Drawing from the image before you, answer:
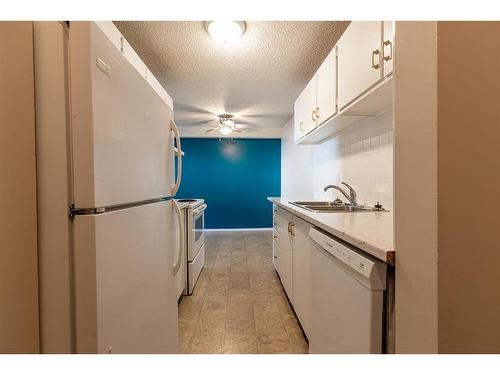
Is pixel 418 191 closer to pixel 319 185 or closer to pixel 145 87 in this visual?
pixel 145 87

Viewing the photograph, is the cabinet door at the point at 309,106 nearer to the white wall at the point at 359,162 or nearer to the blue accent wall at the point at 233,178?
the white wall at the point at 359,162

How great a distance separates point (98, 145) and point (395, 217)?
0.84 meters

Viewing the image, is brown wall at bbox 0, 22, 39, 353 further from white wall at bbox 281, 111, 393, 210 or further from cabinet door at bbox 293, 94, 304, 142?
cabinet door at bbox 293, 94, 304, 142

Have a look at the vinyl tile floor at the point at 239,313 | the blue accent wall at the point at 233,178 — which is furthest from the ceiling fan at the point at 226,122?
the vinyl tile floor at the point at 239,313

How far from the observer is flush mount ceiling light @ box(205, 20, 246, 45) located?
159cm

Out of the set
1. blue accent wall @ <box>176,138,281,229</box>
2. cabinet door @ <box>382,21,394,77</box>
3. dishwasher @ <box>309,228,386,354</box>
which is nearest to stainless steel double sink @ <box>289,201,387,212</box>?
dishwasher @ <box>309,228,386,354</box>

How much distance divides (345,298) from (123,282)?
79 cm

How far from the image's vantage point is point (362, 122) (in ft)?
6.18

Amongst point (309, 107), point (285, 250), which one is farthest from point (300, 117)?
point (285, 250)

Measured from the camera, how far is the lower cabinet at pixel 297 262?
1517mm

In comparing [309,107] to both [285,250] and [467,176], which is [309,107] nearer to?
[285,250]

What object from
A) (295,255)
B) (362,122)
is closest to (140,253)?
(295,255)

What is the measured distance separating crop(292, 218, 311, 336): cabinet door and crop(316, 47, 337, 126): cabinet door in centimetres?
88

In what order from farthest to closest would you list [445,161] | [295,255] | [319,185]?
1. [319,185]
2. [295,255]
3. [445,161]
